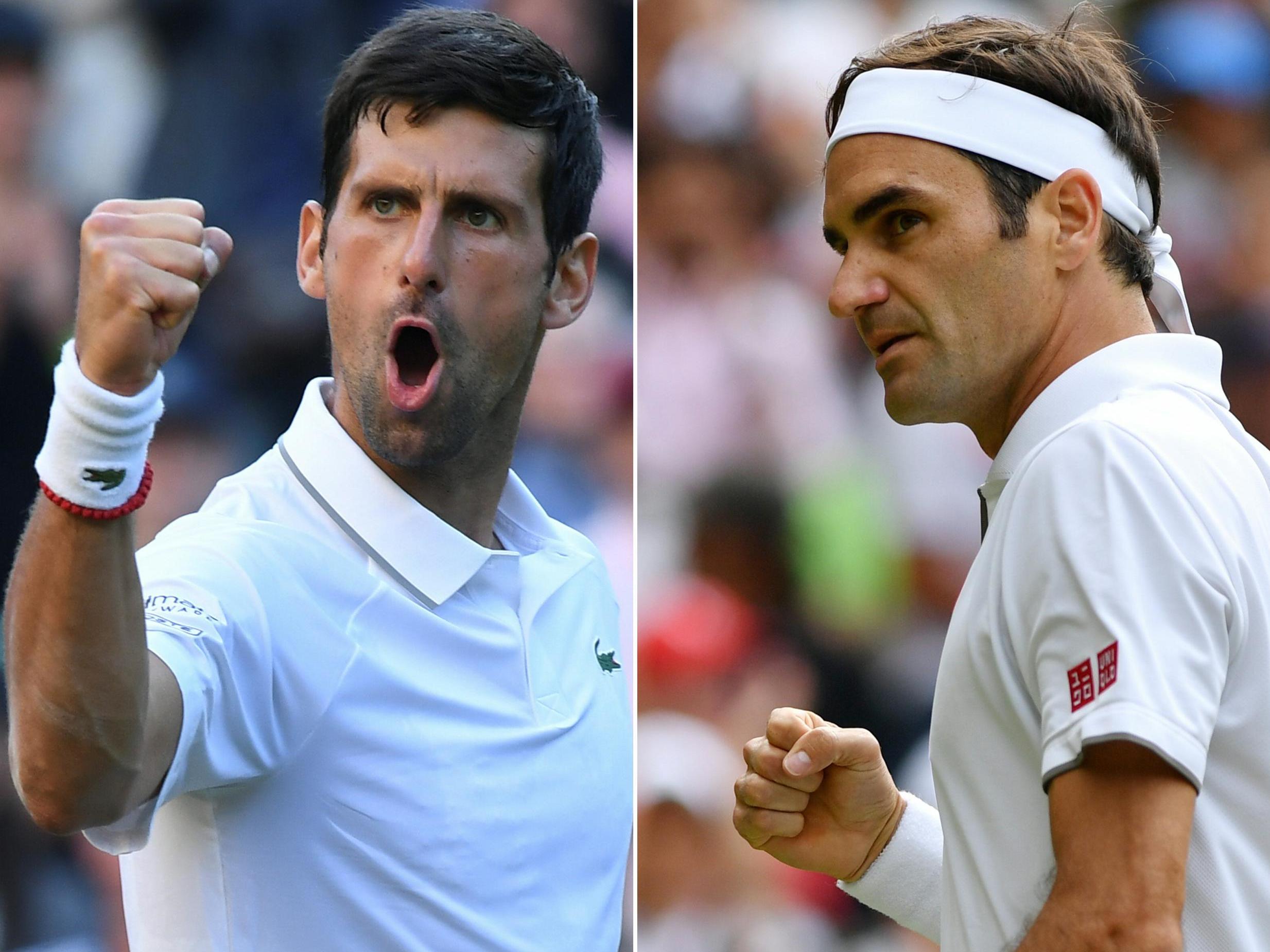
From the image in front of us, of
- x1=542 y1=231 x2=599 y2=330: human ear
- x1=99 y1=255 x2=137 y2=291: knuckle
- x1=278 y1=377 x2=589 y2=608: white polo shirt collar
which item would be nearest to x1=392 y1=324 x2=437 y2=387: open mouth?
x1=278 y1=377 x2=589 y2=608: white polo shirt collar

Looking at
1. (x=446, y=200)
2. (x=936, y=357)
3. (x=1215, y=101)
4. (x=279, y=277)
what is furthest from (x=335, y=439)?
(x=1215, y=101)

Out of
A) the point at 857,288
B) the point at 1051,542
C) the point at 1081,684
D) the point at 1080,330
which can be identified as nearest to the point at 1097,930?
the point at 1081,684

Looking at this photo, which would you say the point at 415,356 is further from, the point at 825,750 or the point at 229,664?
the point at 825,750

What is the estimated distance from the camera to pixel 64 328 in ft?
7.36

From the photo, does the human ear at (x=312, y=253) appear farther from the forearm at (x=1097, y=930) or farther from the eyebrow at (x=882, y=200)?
the forearm at (x=1097, y=930)

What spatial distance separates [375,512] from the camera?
185 centimetres

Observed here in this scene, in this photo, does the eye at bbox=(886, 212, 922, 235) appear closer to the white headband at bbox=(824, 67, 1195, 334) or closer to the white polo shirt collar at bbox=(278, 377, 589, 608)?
the white headband at bbox=(824, 67, 1195, 334)

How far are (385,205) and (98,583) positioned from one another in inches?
33.4

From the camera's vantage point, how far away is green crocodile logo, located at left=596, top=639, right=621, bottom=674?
7.17 feet

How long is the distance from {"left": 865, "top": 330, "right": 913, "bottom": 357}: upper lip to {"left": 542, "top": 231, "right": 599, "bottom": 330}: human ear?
596 mm

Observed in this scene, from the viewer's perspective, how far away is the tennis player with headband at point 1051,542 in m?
1.09

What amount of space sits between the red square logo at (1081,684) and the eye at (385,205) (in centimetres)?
110

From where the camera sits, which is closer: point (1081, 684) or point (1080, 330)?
point (1081, 684)

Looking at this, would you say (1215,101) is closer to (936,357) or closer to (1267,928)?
(936,357)
